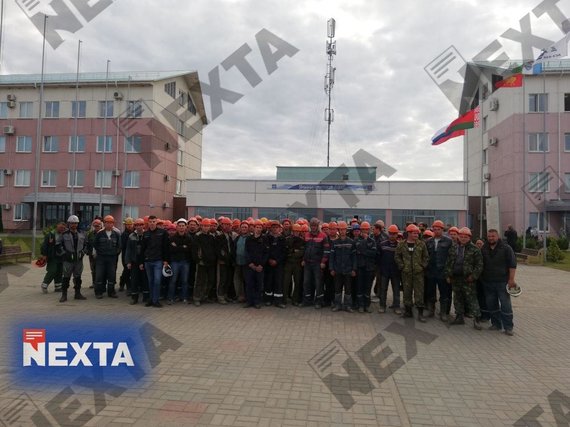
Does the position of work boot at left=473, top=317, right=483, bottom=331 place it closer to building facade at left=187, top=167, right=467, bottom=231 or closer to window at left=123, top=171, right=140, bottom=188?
building facade at left=187, top=167, right=467, bottom=231

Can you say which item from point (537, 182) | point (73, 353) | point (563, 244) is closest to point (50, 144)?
point (73, 353)

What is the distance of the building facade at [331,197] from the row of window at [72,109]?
7980 mm

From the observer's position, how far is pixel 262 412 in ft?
13.0

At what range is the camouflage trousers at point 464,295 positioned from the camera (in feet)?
24.9

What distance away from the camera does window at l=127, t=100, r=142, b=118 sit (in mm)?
35062

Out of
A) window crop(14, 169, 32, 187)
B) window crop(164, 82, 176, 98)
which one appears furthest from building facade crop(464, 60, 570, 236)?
window crop(14, 169, 32, 187)

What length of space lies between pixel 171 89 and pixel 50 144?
11.8 metres

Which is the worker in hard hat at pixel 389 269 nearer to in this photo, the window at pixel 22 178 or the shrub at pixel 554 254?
the shrub at pixel 554 254

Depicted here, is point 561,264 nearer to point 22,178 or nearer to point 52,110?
point 52,110

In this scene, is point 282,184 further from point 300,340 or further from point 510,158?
point 300,340

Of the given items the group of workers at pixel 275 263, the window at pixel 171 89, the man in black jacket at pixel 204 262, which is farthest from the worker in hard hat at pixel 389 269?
the window at pixel 171 89

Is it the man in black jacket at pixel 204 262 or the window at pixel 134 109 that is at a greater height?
the window at pixel 134 109

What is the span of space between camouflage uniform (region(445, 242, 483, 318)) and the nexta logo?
5818mm

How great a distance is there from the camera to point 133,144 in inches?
1400
